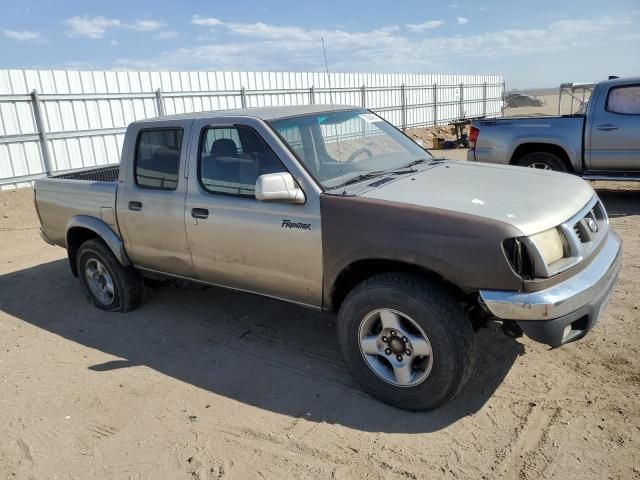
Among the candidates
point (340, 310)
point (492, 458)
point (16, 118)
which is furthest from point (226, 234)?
point (16, 118)

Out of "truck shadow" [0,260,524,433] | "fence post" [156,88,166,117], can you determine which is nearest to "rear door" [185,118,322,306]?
"truck shadow" [0,260,524,433]

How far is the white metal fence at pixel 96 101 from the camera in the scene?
11281 mm

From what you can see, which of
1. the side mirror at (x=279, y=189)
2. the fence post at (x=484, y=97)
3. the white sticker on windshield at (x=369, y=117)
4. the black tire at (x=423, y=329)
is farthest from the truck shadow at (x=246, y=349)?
the fence post at (x=484, y=97)

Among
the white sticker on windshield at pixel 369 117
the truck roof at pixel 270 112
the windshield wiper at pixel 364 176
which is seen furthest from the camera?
the white sticker on windshield at pixel 369 117

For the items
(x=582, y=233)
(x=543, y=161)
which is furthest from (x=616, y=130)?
(x=582, y=233)

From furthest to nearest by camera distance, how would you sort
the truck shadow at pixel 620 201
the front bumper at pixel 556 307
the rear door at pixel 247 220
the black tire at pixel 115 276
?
the truck shadow at pixel 620 201 → the black tire at pixel 115 276 → the rear door at pixel 247 220 → the front bumper at pixel 556 307

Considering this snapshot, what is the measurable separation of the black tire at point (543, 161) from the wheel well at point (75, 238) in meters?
6.81

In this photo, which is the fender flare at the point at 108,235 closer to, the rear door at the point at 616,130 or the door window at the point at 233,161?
the door window at the point at 233,161

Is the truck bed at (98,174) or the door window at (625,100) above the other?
the door window at (625,100)

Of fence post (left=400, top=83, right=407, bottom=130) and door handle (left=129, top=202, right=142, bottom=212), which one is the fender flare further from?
fence post (left=400, top=83, right=407, bottom=130)

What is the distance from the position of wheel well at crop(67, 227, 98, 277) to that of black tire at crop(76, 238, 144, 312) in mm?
179

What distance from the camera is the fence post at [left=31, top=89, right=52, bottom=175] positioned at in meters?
11.5

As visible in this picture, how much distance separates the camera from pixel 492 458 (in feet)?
→ 9.21

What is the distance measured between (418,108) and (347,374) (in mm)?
24150
